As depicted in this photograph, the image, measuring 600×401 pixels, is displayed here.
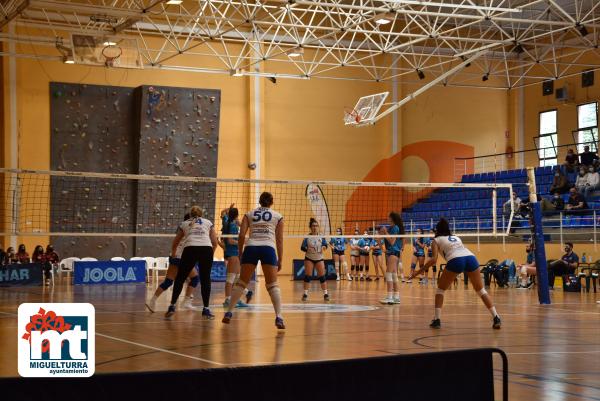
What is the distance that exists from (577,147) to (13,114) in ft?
61.6

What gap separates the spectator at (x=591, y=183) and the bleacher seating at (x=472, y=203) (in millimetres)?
447

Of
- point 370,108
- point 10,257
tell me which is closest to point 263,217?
point 10,257

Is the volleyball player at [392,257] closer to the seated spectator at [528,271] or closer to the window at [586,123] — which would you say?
the seated spectator at [528,271]

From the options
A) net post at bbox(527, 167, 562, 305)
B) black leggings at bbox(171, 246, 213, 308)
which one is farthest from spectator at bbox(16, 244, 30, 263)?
net post at bbox(527, 167, 562, 305)

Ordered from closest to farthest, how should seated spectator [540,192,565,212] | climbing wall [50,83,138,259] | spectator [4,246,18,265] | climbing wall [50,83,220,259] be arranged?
spectator [4,246,18,265], seated spectator [540,192,565,212], climbing wall [50,83,138,259], climbing wall [50,83,220,259]

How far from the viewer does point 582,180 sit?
26.3 meters

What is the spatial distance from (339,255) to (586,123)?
10.5 meters

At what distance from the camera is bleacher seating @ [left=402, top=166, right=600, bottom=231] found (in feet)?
93.7

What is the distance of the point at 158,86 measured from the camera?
28.6 metres

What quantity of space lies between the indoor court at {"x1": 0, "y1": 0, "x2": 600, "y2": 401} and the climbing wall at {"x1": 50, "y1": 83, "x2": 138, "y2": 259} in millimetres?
69

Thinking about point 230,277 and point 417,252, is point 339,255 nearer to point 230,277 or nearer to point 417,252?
point 417,252

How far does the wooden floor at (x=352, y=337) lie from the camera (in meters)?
7.80

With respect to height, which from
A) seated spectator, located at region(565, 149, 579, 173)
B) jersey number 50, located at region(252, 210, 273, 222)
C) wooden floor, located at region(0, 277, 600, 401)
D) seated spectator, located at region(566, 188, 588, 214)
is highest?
seated spectator, located at region(565, 149, 579, 173)

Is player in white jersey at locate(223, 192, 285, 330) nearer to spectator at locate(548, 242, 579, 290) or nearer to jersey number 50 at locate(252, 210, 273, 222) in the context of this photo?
jersey number 50 at locate(252, 210, 273, 222)
